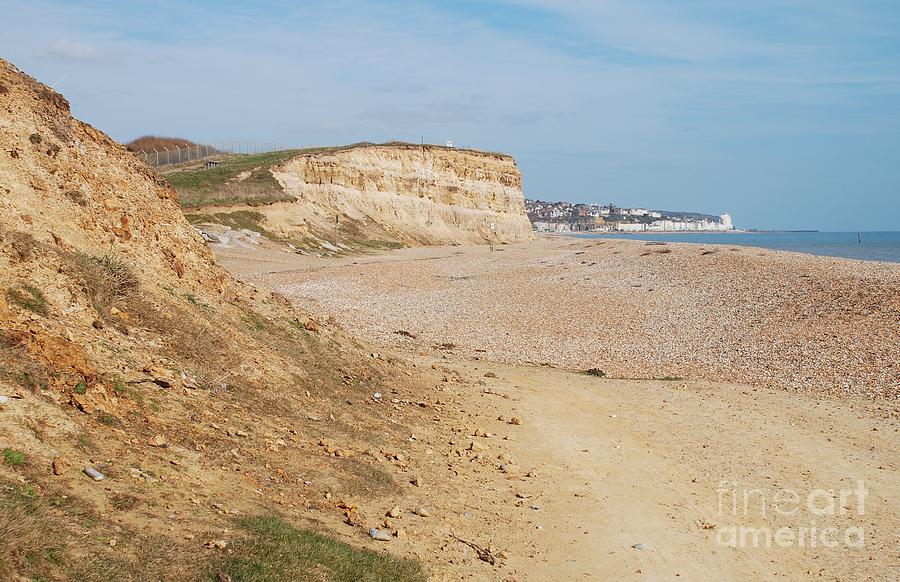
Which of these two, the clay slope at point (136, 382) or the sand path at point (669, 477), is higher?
the clay slope at point (136, 382)

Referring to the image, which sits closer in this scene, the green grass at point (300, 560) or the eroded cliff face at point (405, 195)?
the green grass at point (300, 560)

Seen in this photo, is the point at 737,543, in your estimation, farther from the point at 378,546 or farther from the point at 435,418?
the point at 435,418

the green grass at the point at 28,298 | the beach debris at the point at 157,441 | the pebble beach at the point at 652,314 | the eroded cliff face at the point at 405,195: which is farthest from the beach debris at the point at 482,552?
the eroded cliff face at the point at 405,195

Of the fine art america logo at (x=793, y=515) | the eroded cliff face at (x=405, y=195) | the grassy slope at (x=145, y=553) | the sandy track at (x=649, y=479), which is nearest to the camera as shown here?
the grassy slope at (x=145, y=553)

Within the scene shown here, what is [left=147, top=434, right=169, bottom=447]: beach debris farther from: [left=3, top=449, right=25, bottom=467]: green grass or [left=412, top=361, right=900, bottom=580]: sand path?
[left=412, top=361, right=900, bottom=580]: sand path

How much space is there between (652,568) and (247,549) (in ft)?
12.9

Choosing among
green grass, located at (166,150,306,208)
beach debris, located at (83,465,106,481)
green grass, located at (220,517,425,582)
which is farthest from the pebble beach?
beach debris, located at (83,465,106,481)

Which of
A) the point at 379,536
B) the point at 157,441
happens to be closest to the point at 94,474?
the point at 157,441

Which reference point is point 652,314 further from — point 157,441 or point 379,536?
→ point 157,441

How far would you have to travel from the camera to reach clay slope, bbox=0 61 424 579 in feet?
19.2

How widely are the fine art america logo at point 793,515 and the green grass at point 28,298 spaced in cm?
772

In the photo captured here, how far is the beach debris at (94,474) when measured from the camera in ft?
21.0

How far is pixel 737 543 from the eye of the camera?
8.38m

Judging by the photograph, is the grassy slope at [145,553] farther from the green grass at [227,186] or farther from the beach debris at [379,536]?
the green grass at [227,186]
